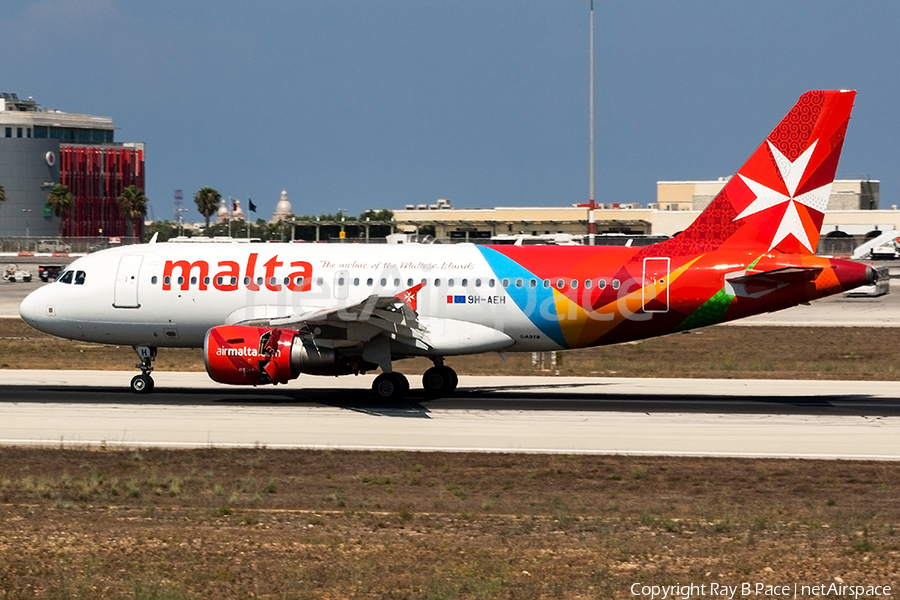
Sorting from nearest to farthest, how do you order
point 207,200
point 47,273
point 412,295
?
1. point 412,295
2. point 47,273
3. point 207,200

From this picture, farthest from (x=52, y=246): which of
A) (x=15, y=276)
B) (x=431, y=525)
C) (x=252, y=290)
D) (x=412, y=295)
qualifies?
(x=431, y=525)

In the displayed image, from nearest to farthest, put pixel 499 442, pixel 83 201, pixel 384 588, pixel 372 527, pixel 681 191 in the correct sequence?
pixel 384 588 → pixel 372 527 → pixel 499 442 → pixel 681 191 → pixel 83 201

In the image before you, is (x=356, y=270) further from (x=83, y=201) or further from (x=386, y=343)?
(x=83, y=201)

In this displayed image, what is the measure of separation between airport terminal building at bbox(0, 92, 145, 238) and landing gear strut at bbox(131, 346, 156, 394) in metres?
137

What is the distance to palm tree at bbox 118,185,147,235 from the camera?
156 m

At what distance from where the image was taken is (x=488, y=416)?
28.2 metres

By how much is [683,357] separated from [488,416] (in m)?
20.0

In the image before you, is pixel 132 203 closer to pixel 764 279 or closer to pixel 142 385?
pixel 142 385

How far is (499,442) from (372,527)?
8.50m

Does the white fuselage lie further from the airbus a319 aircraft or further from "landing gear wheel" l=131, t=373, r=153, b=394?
"landing gear wheel" l=131, t=373, r=153, b=394

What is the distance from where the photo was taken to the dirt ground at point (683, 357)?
39969 mm

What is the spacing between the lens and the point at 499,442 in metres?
24.5

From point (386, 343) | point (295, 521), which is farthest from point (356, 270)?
point (295, 521)

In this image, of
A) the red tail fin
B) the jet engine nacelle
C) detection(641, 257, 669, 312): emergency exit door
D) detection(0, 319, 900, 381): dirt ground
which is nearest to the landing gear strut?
the jet engine nacelle
